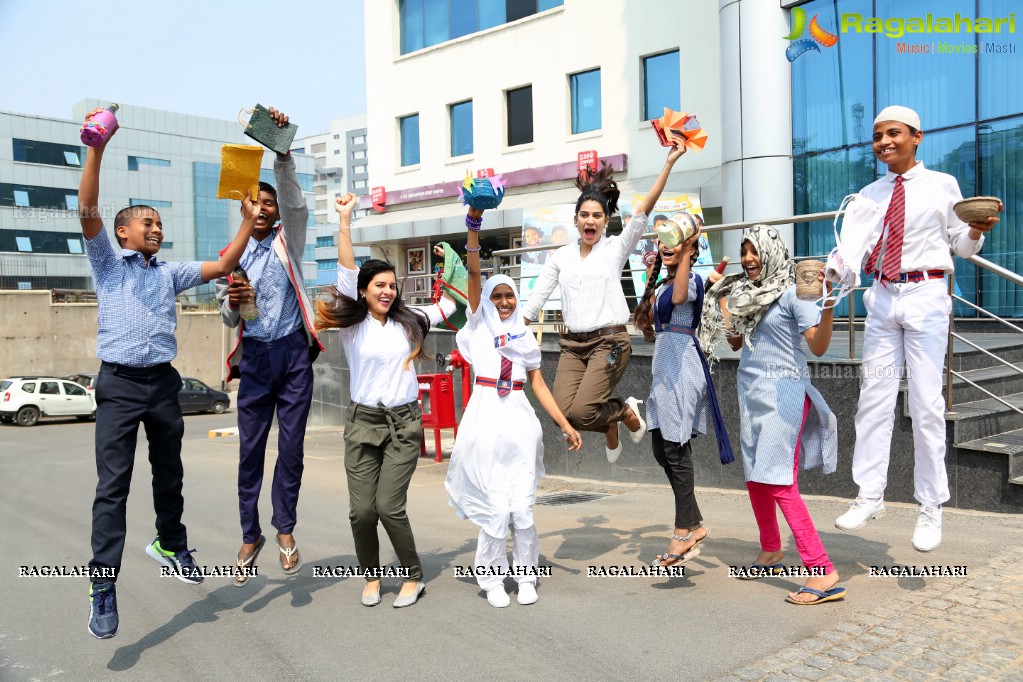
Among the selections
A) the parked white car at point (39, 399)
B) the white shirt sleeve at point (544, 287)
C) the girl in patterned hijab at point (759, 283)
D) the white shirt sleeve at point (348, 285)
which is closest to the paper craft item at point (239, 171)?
the white shirt sleeve at point (348, 285)

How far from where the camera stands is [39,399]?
27.6 meters

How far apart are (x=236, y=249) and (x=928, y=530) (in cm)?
430

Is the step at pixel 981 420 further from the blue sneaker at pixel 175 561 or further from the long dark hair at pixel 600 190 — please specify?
the blue sneaker at pixel 175 561

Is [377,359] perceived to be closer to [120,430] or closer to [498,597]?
[120,430]

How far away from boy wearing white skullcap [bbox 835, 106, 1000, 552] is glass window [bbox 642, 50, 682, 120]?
15.6 meters

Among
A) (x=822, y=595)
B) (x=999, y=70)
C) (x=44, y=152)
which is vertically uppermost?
(x=44, y=152)

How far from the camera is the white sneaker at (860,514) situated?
493 centimetres

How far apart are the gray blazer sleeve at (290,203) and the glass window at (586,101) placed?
17.6m

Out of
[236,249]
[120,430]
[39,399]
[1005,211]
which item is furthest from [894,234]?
[39,399]

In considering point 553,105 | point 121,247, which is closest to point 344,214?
point 121,247

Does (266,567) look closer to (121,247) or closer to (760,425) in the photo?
(121,247)

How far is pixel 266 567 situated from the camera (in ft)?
20.6

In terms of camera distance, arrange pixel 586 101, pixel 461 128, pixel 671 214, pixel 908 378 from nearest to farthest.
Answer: pixel 908 378 → pixel 671 214 → pixel 586 101 → pixel 461 128

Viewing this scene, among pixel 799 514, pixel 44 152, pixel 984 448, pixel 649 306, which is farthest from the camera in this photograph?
pixel 44 152
